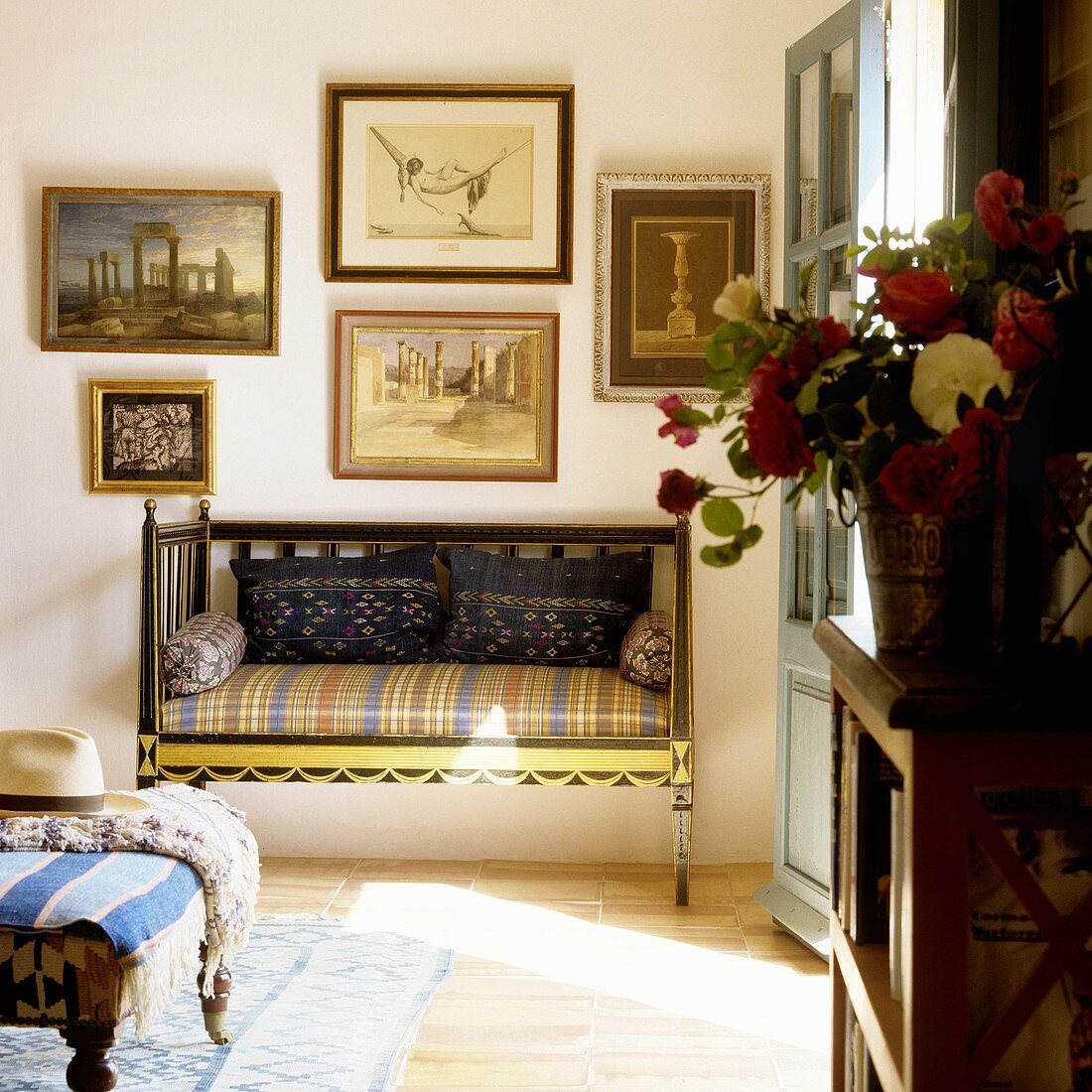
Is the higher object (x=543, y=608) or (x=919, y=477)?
(x=919, y=477)

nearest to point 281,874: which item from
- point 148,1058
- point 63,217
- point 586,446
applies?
point 148,1058

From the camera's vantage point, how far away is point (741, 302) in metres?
1.15

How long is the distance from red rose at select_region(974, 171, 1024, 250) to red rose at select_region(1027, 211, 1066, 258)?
25 mm

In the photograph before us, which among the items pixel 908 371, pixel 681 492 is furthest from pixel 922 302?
pixel 681 492

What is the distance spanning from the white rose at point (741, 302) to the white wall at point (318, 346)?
113 inches

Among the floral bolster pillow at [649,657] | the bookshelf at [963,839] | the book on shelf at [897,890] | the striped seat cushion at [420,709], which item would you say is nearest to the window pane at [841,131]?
the floral bolster pillow at [649,657]

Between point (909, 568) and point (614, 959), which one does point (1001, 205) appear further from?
point (614, 959)

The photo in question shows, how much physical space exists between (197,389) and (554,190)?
1.34m

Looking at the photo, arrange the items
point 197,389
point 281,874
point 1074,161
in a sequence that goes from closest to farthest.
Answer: point 1074,161
point 281,874
point 197,389

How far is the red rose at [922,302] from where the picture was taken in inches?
43.9

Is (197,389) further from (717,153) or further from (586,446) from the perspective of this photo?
(717,153)

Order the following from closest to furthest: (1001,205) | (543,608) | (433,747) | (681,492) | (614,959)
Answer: (1001,205) < (681,492) < (614,959) < (433,747) < (543,608)

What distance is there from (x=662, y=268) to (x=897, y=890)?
3.14 m

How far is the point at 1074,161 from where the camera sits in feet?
5.15
